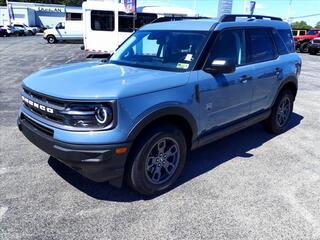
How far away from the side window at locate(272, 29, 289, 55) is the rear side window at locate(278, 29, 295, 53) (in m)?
0.10

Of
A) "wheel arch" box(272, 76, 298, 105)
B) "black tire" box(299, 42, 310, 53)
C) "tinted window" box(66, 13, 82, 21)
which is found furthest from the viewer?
"tinted window" box(66, 13, 82, 21)

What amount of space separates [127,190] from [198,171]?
1.04 meters

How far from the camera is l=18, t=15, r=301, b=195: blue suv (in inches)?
122

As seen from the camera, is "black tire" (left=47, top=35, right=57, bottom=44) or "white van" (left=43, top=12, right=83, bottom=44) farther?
"black tire" (left=47, top=35, right=57, bottom=44)

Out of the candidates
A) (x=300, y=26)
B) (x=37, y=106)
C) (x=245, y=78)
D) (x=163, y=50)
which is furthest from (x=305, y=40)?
(x=300, y=26)

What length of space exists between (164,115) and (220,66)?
0.91 meters

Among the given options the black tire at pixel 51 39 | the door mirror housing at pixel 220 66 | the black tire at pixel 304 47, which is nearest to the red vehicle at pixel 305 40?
the black tire at pixel 304 47

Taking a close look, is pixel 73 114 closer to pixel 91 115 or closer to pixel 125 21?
pixel 91 115

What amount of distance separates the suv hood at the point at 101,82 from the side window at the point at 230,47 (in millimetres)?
637

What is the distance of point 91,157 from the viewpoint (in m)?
3.07

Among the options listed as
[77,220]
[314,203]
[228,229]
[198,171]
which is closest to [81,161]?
[77,220]

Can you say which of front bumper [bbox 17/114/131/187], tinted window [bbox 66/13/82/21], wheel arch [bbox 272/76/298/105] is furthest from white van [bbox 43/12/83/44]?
front bumper [bbox 17/114/131/187]

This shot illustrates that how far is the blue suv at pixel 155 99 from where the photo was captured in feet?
10.2

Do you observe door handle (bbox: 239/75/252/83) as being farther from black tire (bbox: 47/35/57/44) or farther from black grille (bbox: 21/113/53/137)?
black tire (bbox: 47/35/57/44)
